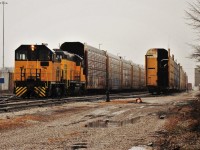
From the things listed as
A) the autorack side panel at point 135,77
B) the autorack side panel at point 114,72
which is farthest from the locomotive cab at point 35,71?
the autorack side panel at point 135,77

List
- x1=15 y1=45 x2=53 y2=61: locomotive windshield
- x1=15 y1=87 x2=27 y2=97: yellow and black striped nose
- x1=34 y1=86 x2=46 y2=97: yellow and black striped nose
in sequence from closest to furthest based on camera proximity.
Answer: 1. x1=34 y1=86 x2=46 y2=97: yellow and black striped nose
2. x1=15 y1=87 x2=27 y2=97: yellow and black striped nose
3. x1=15 y1=45 x2=53 y2=61: locomotive windshield

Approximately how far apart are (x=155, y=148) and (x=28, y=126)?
569 cm

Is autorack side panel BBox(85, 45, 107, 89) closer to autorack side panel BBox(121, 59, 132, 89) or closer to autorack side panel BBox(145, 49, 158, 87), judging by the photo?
autorack side panel BBox(145, 49, 158, 87)

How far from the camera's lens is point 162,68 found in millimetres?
42094

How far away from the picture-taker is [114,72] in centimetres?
4684

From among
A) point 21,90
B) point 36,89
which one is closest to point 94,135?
point 36,89

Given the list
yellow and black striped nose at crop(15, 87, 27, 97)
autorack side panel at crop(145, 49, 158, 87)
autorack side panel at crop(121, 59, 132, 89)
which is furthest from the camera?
autorack side panel at crop(121, 59, 132, 89)

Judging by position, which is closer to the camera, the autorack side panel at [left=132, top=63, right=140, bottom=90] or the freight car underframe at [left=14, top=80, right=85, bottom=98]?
the freight car underframe at [left=14, top=80, right=85, bottom=98]

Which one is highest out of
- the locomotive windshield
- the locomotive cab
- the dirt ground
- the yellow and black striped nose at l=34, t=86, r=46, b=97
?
the locomotive windshield

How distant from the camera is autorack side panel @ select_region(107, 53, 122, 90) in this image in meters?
44.7

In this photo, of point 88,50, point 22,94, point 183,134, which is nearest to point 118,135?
point 183,134

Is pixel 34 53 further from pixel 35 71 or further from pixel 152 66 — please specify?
pixel 152 66

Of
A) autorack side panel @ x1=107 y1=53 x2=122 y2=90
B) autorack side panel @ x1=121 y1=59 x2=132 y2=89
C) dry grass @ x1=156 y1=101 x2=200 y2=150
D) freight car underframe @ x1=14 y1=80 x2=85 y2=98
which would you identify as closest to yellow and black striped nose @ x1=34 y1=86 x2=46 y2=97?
freight car underframe @ x1=14 y1=80 x2=85 y2=98

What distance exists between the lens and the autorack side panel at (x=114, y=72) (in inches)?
1759
